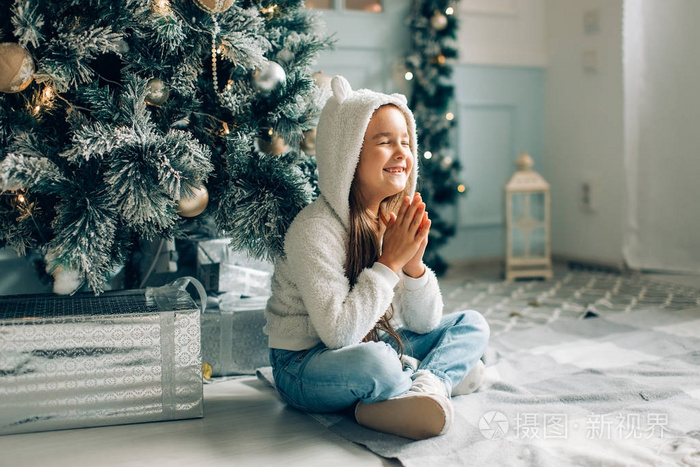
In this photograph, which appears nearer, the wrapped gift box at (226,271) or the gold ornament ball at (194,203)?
the gold ornament ball at (194,203)

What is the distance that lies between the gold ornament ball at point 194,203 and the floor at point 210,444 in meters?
0.39

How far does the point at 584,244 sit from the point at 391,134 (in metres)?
1.96

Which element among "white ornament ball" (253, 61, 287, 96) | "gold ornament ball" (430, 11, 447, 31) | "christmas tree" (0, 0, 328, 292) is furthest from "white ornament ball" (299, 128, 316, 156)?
"gold ornament ball" (430, 11, 447, 31)

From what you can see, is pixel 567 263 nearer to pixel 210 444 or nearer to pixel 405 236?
pixel 405 236

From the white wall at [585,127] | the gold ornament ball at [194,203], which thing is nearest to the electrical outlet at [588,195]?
the white wall at [585,127]

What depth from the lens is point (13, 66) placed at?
1105 millimetres

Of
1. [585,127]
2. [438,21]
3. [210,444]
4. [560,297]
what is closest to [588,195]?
[585,127]

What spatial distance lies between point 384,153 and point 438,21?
5.25 feet

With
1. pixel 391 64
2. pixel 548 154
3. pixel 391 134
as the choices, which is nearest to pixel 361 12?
pixel 391 64

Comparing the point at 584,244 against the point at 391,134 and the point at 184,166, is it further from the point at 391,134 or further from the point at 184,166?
the point at 184,166

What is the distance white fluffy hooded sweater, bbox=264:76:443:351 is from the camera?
113 centimetres

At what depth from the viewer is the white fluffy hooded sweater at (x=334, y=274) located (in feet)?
3.72

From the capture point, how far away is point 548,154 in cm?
309

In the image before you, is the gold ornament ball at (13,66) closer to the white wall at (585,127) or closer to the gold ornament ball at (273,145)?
the gold ornament ball at (273,145)
